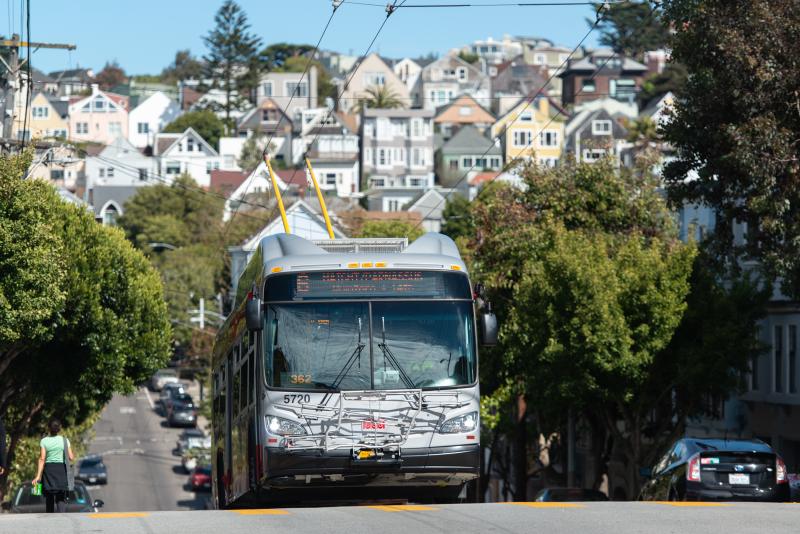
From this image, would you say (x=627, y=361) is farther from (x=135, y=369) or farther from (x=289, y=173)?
(x=289, y=173)

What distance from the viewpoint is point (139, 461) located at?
80.1m

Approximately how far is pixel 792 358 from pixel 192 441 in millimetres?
45772

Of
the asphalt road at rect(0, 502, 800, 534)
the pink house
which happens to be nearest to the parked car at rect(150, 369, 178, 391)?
the pink house

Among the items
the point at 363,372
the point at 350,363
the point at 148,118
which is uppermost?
the point at 148,118

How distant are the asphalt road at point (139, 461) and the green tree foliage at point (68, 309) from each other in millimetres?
24804

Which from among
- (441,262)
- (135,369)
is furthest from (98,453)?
(441,262)

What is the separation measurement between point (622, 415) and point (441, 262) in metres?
18.9

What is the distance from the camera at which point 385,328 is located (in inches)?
683

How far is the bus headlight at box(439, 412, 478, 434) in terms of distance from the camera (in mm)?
17266

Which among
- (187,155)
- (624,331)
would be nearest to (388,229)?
(624,331)

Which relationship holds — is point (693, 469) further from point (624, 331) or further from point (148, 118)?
point (148, 118)

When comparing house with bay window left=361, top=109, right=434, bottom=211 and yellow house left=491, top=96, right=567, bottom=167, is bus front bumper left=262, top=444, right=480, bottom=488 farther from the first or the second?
house with bay window left=361, top=109, right=434, bottom=211

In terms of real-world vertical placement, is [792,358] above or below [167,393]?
above

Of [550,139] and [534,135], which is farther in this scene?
[550,139]
